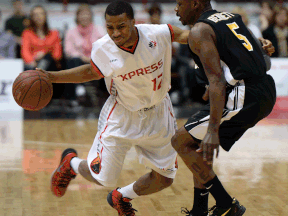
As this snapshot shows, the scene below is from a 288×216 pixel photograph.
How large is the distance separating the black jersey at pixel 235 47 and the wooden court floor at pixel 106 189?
54.6 inches

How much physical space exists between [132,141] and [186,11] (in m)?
1.15

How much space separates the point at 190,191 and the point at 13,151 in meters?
2.83

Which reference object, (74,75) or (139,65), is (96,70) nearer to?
(74,75)

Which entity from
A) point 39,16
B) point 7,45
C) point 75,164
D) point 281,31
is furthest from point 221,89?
point 281,31

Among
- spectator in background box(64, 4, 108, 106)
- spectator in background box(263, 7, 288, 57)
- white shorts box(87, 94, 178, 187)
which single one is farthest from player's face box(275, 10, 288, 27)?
white shorts box(87, 94, 178, 187)

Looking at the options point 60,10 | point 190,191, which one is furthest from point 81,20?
point 190,191

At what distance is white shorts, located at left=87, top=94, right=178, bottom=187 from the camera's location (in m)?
3.53

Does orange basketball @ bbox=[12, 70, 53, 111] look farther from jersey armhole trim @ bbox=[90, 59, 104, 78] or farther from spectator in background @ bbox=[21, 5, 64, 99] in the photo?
spectator in background @ bbox=[21, 5, 64, 99]

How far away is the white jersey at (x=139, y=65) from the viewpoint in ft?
11.1

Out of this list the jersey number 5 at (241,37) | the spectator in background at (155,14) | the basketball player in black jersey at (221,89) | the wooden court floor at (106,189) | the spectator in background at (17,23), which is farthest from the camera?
the spectator in background at (17,23)

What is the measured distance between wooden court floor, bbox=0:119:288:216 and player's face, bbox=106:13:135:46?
153 centimetres

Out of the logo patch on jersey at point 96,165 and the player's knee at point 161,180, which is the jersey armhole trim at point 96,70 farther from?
the player's knee at point 161,180

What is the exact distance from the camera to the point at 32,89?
3305 millimetres

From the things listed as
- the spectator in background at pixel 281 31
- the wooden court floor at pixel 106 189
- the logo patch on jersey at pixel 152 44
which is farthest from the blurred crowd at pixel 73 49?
the logo patch on jersey at pixel 152 44
